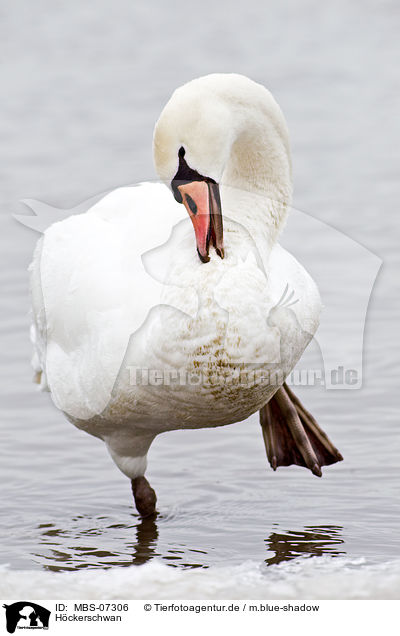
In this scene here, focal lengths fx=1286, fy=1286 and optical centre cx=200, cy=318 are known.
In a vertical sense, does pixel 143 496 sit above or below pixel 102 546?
above

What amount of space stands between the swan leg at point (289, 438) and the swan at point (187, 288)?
9.3 inches

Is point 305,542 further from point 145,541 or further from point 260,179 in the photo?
point 260,179

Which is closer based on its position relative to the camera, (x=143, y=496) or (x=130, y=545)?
(x=130, y=545)

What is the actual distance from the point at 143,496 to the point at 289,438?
0.79 m

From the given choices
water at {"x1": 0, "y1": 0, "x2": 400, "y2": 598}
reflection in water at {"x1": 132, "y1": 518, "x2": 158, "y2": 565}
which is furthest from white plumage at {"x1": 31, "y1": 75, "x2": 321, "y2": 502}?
water at {"x1": 0, "y1": 0, "x2": 400, "y2": 598}

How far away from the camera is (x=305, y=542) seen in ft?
19.1

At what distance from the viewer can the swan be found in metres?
5.12

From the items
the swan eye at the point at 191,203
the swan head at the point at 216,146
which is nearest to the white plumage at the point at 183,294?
the swan head at the point at 216,146

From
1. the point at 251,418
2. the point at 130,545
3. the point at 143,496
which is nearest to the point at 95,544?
the point at 130,545

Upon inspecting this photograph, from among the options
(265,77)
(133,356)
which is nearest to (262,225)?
(133,356)

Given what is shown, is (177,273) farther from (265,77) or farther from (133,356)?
(265,77)

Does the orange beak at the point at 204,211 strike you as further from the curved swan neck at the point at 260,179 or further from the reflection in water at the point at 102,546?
the reflection in water at the point at 102,546

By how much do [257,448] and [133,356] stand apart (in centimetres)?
200
